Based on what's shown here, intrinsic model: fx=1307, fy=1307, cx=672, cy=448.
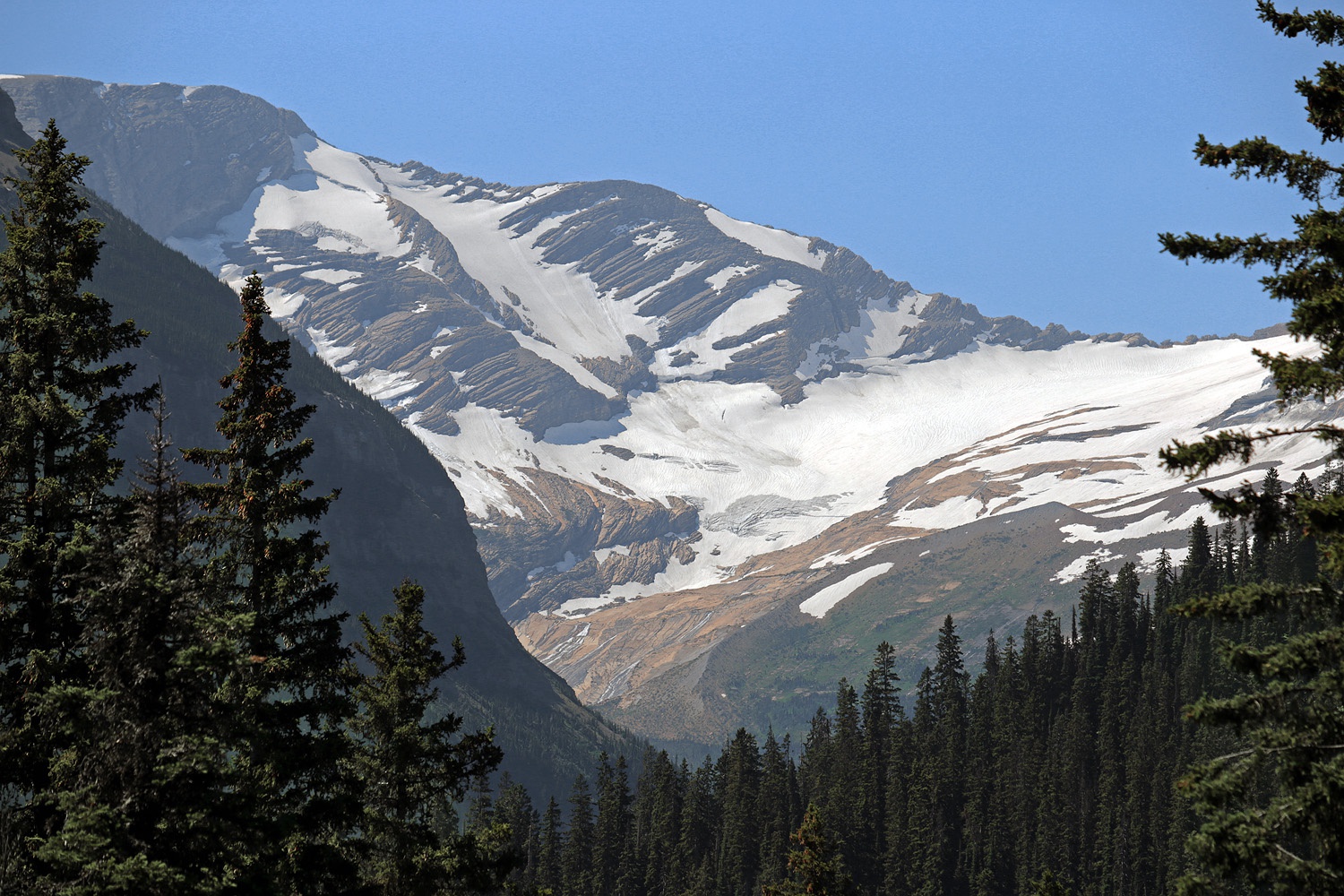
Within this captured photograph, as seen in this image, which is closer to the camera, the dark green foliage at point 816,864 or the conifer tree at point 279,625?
the conifer tree at point 279,625

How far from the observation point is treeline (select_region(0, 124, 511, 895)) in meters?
18.2

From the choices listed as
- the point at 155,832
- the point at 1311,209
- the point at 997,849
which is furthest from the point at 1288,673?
the point at 997,849

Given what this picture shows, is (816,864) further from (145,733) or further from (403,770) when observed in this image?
(145,733)

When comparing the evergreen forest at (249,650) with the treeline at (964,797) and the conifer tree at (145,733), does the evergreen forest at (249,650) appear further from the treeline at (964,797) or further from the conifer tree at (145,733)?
the treeline at (964,797)

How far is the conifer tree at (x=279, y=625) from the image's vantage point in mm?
22438

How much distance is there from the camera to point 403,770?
1093 inches

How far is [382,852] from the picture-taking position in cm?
2762

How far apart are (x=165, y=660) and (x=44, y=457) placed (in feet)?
20.0

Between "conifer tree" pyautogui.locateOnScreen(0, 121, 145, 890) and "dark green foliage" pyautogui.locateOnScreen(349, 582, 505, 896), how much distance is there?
708cm

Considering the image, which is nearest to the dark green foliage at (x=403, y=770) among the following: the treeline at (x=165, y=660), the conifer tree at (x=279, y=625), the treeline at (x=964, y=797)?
the treeline at (x=165, y=660)

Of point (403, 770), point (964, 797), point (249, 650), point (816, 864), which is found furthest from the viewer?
point (964, 797)

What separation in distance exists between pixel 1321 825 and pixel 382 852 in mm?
18643

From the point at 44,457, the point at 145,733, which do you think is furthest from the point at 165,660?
the point at 44,457

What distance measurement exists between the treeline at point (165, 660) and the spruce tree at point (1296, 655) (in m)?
13.3
